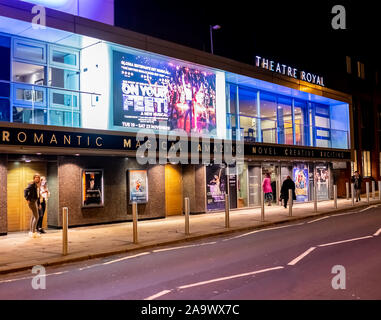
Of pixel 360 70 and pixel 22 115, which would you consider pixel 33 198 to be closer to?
pixel 22 115

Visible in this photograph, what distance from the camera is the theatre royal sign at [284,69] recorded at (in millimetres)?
22797

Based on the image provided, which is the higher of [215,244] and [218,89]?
[218,89]

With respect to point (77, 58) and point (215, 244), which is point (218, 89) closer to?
point (77, 58)

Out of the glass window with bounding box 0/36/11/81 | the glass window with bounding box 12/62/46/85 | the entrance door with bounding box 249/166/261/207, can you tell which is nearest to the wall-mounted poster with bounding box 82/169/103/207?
the glass window with bounding box 12/62/46/85

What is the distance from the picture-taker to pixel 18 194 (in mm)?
14492

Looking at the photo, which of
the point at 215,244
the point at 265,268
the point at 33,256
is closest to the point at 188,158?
the point at 215,244

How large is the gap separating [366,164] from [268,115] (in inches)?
544

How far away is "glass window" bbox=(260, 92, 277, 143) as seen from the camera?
22.7 metres

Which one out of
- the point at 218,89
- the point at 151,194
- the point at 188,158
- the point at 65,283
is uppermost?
the point at 218,89

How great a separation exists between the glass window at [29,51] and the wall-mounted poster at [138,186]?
18.0ft

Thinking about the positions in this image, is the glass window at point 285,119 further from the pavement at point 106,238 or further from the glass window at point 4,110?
the glass window at point 4,110

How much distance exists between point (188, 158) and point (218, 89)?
4170mm

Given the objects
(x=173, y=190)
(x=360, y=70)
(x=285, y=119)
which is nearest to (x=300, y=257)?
(x=173, y=190)
